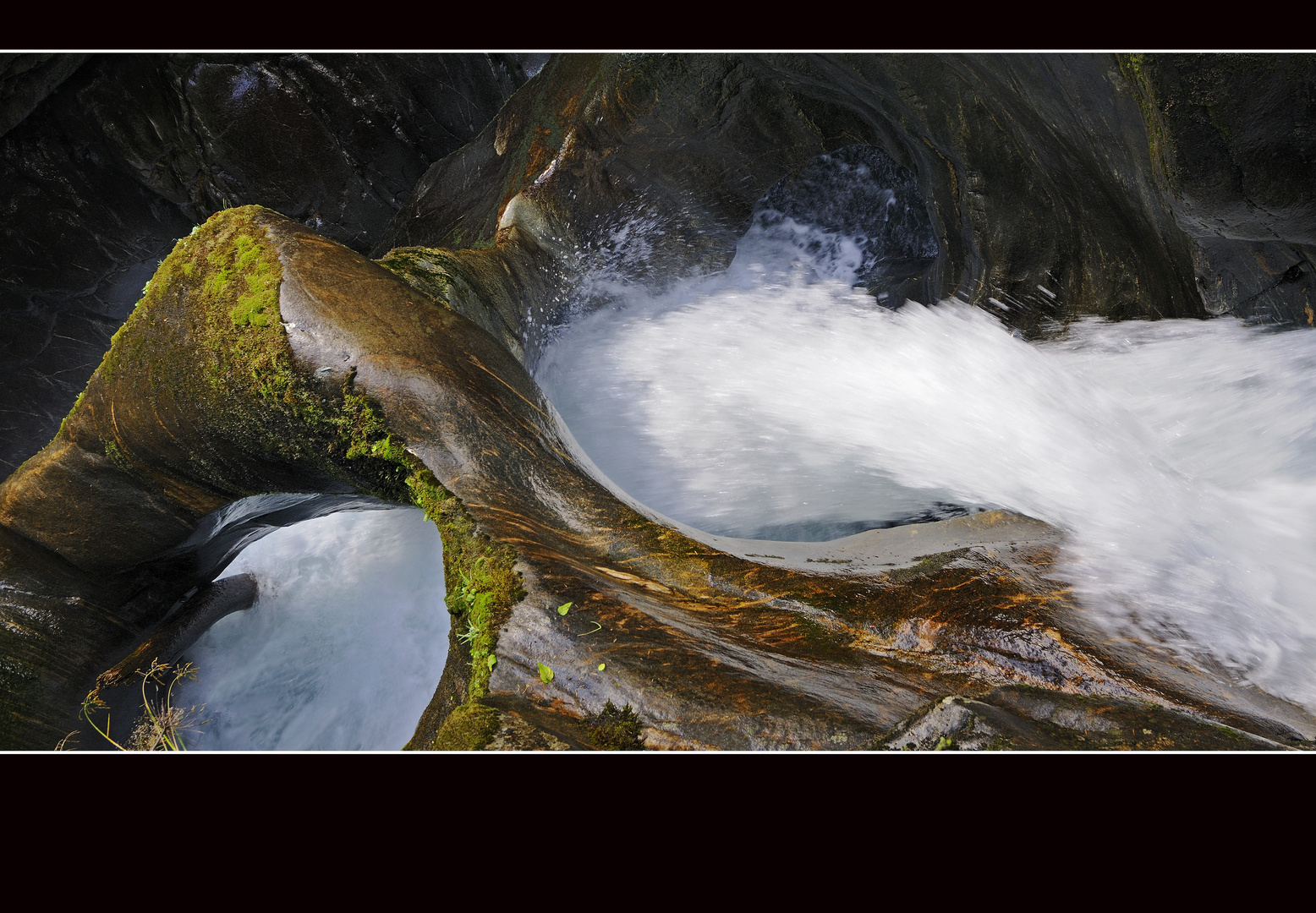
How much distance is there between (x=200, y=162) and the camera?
24.2 feet

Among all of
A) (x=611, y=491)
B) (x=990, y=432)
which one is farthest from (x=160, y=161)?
(x=990, y=432)

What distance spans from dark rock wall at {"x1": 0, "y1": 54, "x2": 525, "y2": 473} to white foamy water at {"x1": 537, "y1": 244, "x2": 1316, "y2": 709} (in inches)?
141

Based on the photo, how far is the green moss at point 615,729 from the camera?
2518 millimetres

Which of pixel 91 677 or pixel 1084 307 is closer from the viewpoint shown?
pixel 91 677

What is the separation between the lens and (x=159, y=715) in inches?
178

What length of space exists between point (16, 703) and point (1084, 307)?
7142 millimetres

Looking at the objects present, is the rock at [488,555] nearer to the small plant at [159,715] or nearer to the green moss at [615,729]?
the green moss at [615,729]

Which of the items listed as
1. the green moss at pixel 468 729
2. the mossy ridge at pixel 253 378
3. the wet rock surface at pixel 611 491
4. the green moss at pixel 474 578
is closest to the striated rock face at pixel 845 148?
the wet rock surface at pixel 611 491

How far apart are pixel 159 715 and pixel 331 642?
1007mm

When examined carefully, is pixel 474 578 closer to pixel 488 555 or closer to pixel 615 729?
pixel 488 555

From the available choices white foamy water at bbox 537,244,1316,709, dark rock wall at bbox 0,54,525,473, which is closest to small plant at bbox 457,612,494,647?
white foamy water at bbox 537,244,1316,709

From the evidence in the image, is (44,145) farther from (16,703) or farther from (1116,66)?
(1116,66)

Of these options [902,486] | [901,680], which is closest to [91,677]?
[901,680]

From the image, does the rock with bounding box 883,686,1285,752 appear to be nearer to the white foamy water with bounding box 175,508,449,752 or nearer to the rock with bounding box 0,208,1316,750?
the rock with bounding box 0,208,1316,750
